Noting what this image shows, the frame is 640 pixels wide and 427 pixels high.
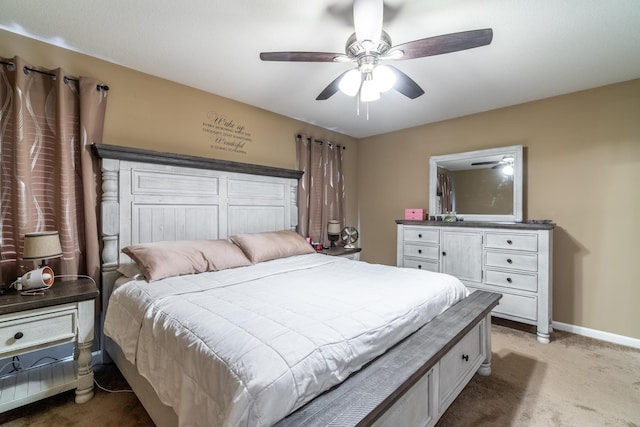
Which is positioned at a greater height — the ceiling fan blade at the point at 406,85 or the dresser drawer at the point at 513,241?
the ceiling fan blade at the point at 406,85

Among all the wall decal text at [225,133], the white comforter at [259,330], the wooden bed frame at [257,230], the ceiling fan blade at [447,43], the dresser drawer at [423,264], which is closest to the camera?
the white comforter at [259,330]

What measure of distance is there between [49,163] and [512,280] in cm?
406

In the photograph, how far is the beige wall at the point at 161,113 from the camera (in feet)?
6.81

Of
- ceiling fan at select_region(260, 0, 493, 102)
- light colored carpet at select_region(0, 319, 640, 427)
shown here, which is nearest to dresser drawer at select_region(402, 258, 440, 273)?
light colored carpet at select_region(0, 319, 640, 427)

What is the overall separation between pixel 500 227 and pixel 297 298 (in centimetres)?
236

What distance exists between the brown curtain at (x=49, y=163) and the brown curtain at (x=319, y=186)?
214cm

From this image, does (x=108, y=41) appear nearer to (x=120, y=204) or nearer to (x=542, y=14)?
(x=120, y=204)

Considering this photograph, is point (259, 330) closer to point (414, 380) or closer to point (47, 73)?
point (414, 380)

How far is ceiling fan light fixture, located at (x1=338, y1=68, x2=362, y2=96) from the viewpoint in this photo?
5.96 ft

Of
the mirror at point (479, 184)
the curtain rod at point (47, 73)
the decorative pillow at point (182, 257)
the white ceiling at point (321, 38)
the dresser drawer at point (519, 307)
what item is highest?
the white ceiling at point (321, 38)

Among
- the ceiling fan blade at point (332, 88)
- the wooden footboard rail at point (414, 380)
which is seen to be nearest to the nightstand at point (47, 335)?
the wooden footboard rail at point (414, 380)

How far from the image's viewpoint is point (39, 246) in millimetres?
1709

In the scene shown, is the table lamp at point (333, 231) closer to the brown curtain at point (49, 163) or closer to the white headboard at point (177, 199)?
the white headboard at point (177, 199)

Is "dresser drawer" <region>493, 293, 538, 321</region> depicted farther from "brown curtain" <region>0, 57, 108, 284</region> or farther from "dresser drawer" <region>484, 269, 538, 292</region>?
"brown curtain" <region>0, 57, 108, 284</region>
